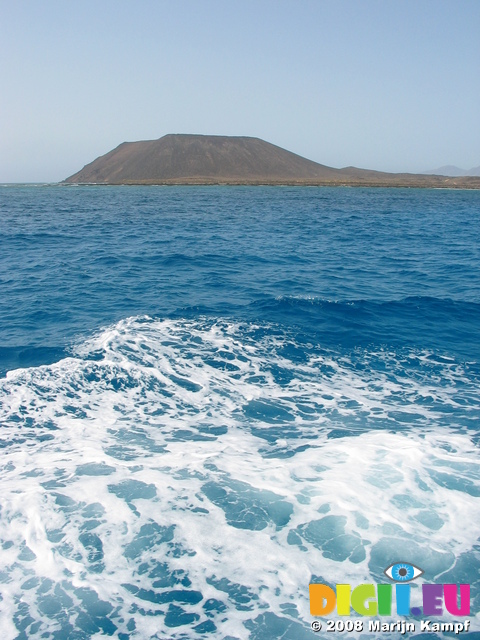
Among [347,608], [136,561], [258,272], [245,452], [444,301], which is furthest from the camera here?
[258,272]

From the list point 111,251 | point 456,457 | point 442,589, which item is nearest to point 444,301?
point 456,457

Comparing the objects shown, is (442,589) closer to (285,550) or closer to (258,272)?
(285,550)

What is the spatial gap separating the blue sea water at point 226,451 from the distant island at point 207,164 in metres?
126

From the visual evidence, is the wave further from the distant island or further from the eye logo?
the distant island

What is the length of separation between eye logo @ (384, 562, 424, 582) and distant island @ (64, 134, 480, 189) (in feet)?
442

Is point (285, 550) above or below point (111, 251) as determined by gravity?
below

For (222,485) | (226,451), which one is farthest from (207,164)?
(222,485)

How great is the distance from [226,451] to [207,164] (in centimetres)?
15377

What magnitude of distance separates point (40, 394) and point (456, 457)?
23.9 ft

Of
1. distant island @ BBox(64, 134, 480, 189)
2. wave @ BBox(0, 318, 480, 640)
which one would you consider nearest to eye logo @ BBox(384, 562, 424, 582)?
wave @ BBox(0, 318, 480, 640)

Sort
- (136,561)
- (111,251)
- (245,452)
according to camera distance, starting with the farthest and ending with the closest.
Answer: (111,251) → (245,452) → (136,561)

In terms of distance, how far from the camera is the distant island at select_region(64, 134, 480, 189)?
465 ft

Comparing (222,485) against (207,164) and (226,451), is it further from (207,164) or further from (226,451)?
(207,164)

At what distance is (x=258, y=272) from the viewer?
18.7 meters
